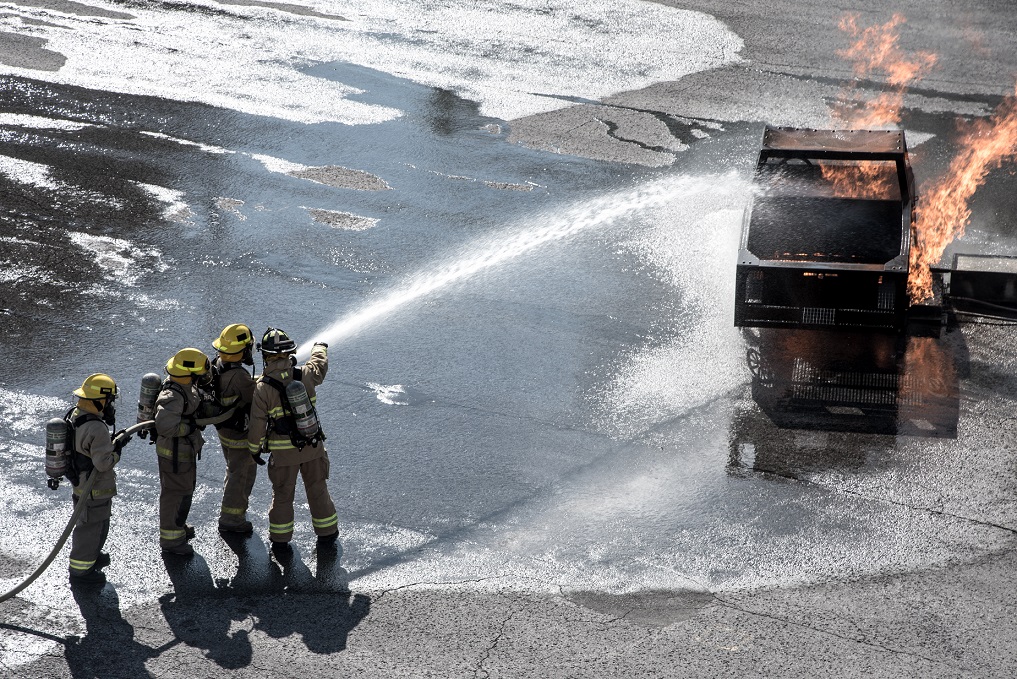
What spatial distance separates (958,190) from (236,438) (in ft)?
32.9

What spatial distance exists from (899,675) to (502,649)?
227cm

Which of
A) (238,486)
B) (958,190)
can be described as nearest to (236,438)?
(238,486)

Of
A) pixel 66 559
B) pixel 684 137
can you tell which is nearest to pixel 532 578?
pixel 66 559

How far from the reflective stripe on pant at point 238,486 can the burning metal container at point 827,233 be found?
4.63m

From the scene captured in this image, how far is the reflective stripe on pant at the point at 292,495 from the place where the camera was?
7.68 m

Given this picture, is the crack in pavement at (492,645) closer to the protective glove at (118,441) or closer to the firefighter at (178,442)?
the firefighter at (178,442)

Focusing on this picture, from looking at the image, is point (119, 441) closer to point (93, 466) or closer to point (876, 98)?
point (93, 466)

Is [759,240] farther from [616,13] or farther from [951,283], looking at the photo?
[616,13]

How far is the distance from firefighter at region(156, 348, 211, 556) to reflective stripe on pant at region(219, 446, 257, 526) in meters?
0.29

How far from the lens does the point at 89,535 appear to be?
745cm

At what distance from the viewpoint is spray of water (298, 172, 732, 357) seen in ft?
37.0

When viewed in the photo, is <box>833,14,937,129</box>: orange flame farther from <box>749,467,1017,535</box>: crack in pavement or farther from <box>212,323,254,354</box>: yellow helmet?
<box>212,323,254,354</box>: yellow helmet

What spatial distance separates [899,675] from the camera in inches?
255

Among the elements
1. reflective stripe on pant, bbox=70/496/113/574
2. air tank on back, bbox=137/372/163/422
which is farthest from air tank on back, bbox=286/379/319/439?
reflective stripe on pant, bbox=70/496/113/574
